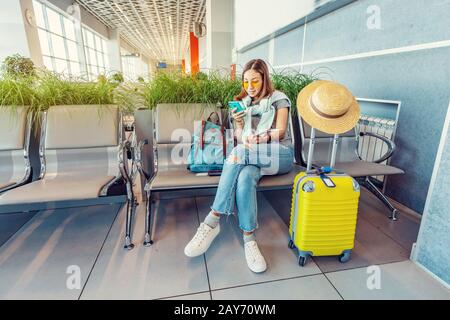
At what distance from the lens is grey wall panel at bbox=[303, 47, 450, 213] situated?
1.72m

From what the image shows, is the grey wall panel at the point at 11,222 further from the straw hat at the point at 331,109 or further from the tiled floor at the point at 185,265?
the straw hat at the point at 331,109

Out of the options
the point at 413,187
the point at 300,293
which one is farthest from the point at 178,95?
the point at 413,187

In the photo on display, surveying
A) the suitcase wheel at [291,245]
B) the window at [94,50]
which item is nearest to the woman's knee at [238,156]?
the suitcase wheel at [291,245]

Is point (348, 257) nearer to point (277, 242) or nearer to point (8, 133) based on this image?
point (277, 242)

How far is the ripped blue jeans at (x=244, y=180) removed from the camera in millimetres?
1423

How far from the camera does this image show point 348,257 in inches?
55.8

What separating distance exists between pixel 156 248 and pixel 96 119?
1.06 m

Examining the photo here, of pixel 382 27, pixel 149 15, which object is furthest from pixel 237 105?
pixel 149 15

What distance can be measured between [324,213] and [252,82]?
2.94ft

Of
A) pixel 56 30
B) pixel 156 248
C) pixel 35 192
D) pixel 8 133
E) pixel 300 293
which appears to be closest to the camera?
pixel 300 293

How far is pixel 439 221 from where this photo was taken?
1243 millimetres

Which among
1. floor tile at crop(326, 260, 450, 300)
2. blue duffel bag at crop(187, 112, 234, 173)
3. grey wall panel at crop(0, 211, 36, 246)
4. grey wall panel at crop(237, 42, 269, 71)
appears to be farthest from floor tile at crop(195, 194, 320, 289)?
grey wall panel at crop(237, 42, 269, 71)

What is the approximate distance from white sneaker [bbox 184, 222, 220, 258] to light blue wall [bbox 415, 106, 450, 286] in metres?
1.15

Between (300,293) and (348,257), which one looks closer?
(300,293)
